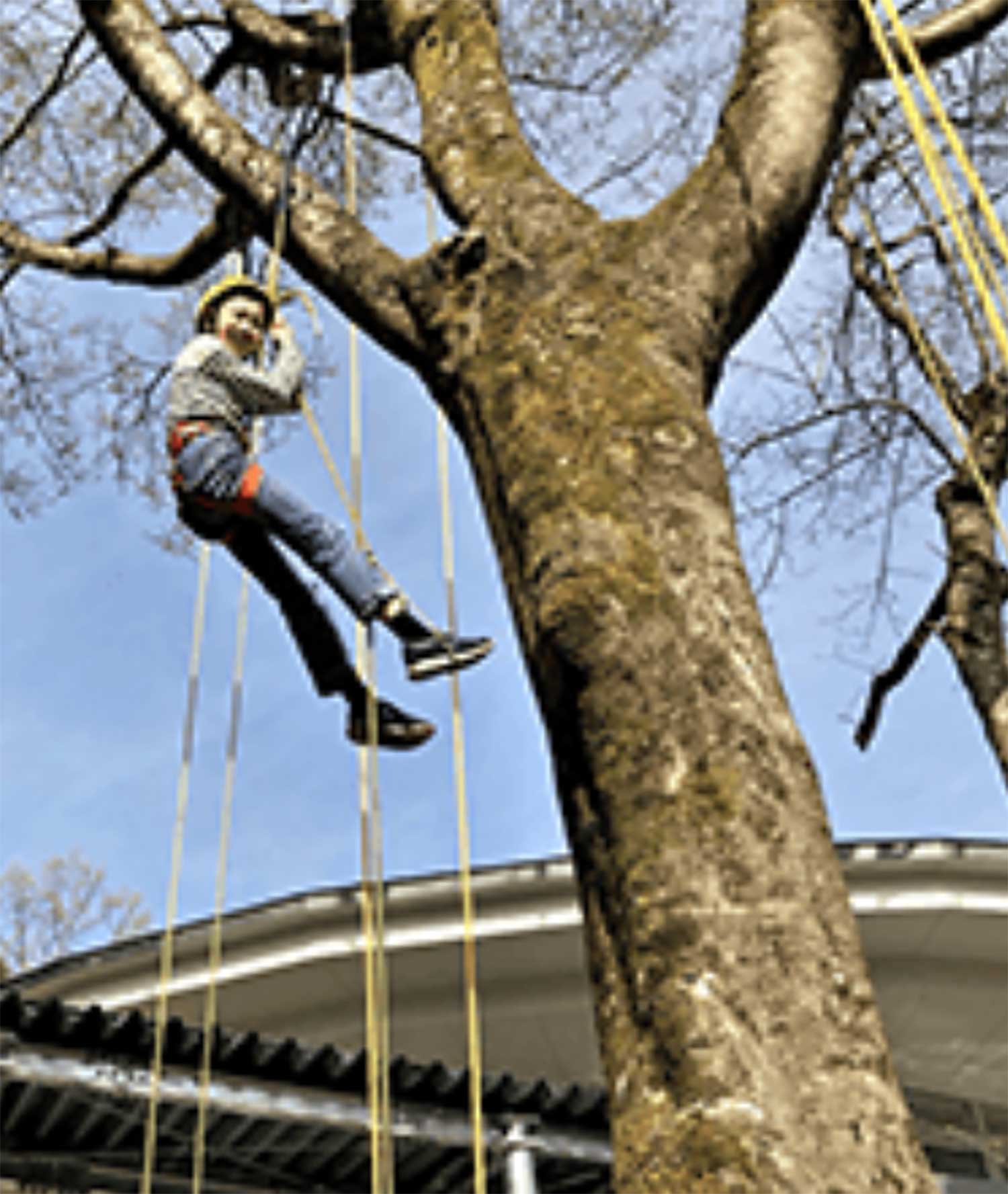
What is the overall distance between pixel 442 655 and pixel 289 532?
71 centimetres

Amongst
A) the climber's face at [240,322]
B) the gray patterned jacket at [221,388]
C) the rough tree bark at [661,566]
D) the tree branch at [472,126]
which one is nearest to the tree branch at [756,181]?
the rough tree bark at [661,566]

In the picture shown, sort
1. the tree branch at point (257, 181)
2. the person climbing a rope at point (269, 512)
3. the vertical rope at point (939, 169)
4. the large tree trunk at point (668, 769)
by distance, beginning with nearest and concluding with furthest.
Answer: the large tree trunk at point (668, 769) < the vertical rope at point (939, 169) < the tree branch at point (257, 181) < the person climbing a rope at point (269, 512)

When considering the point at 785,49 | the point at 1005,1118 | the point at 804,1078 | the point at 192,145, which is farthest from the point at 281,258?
the point at 1005,1118

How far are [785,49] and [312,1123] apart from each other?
4.83m

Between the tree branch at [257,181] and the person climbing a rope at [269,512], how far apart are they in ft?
1.84

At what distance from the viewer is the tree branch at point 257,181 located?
3787 mm

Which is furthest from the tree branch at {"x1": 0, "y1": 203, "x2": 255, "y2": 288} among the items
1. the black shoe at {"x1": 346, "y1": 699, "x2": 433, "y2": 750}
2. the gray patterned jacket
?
the black shoe at {"x1": 346, "y1": 699, "x2": 433, "y2": 750}

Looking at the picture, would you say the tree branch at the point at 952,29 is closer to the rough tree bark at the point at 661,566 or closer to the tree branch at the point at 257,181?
the rough tree bark at the point at 661,566

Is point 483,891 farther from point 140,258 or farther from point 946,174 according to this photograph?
point 946,174

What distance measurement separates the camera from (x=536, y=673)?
289 cm

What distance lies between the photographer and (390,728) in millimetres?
4648

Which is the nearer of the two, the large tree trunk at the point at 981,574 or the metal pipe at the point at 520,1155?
the metal pipe at the point at 520,1155

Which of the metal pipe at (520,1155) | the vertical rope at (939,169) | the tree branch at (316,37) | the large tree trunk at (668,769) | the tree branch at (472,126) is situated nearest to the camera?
the large tree trunk at (668,769)

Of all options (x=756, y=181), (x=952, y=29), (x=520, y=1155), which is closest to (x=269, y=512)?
(x=756, y=181)
